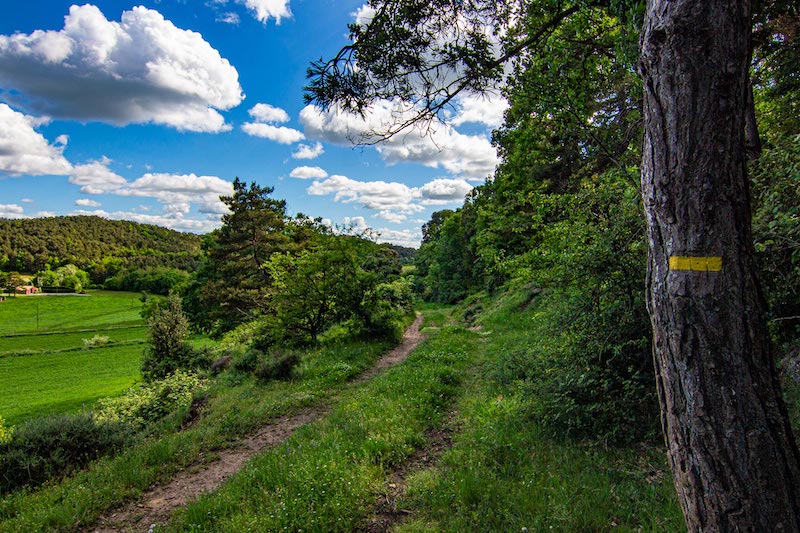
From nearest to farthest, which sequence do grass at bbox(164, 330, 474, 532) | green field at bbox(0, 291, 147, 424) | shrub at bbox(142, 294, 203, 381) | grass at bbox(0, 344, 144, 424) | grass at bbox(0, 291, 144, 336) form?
grass at bbox(164, 330, 474, 532) → shrub at bbox(142, 294, 203, 381) → grass at bbox(0, 344, 144, 424) → green field at bbox(0, 291, 147, 424) → grass at bbox(0, 291, 144, 336)

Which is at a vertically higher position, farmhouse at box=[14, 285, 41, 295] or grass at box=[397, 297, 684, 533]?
grass at box=[397, 297, 684, 533]

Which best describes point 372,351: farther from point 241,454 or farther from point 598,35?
point 598,35

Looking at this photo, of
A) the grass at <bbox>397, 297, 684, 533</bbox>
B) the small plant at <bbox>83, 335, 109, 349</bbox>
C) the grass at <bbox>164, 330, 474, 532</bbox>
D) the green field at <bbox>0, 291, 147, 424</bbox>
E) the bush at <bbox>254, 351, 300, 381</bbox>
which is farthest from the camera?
the small plant at <bbox>83, 335, 109, 349</bbox>

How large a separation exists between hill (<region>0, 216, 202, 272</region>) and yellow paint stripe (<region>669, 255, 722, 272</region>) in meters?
108

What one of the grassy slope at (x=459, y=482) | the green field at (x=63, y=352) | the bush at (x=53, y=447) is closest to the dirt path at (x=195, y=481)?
the grassy slope at (x=459, y=482)

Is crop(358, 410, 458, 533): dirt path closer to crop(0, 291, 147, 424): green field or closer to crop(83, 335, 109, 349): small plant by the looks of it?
crop(0, 291, 147, 424): green field

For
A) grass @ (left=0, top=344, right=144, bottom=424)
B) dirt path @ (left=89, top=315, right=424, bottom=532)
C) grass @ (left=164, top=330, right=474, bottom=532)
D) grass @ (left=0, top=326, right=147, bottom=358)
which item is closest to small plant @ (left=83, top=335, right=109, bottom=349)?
grass @ (left=0, top=326, right=147, bottom=358)

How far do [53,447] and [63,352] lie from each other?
54774mm

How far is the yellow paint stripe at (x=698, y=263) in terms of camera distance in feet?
6.98

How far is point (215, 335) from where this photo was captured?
3303 cm

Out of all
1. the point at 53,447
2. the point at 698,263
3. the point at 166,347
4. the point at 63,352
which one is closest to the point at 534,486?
the point at 698,263

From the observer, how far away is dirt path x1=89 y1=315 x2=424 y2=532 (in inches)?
218

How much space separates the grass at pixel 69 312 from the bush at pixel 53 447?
244 ft

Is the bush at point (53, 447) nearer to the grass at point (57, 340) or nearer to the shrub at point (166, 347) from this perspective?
the shrub at point (166, 347)
